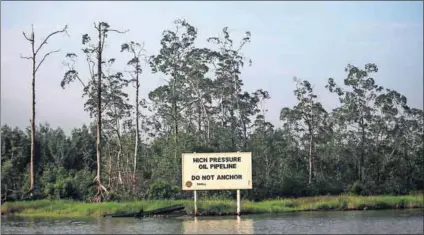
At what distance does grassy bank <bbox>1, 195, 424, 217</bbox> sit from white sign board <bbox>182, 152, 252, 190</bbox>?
4.80ft

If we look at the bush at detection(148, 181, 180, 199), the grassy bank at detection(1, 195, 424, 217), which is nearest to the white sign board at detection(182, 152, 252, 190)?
the grassy bank at detection(1, 195, 424, 217)

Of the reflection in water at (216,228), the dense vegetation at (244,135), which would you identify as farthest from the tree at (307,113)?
the reflection in water at (216,228)

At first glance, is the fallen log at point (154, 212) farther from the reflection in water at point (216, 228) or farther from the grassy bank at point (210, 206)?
the reflection in water at point (216, 228)

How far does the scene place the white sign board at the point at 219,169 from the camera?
2594 cm

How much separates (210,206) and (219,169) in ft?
7.27

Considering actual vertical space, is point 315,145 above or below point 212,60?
below

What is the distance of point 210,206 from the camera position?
88.8 ft

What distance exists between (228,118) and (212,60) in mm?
5482

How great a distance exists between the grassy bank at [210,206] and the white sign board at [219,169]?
1462 mm

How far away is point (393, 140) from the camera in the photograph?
4709 centimetres

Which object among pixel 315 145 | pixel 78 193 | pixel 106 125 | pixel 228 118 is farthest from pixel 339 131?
pixel 78 193

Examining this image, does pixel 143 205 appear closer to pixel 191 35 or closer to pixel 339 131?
pixel 191 35

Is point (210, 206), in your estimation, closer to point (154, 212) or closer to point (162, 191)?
point (154, 212)

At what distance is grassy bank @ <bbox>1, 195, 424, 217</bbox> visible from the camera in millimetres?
27072
